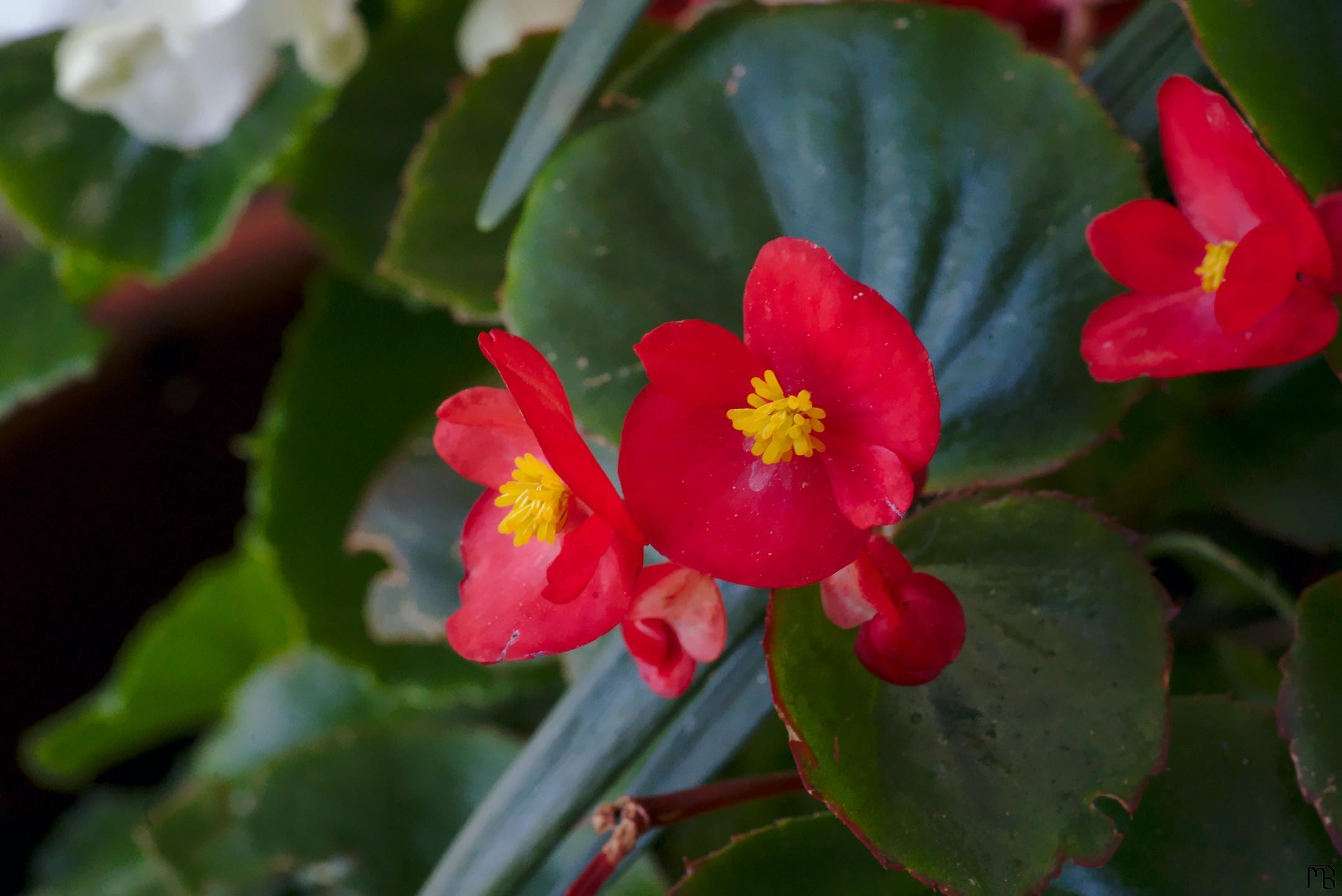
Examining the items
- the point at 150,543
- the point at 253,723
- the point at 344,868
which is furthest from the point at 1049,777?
the point at 150,543

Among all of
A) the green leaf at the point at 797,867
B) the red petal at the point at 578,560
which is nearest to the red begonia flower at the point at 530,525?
the red petal at the point at 578,560

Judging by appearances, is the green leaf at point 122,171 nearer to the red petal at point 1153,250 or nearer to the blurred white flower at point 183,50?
the blurred white flower at point 183,50

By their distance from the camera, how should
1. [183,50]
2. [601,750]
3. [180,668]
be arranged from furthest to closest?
[180,668] < [183,50] < [601,750]

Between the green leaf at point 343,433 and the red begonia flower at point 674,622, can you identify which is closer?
the red begonia flower at point 674,622

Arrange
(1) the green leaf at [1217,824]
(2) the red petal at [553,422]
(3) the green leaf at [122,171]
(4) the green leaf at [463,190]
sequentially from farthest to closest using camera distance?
(3) the green leaf at [122,171] → (4) the green leaf at [463,190] → (1) the green leaf at [1217,824] → (2) the red petal at [553,422]

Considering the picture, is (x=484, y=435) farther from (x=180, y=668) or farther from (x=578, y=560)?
(x=180, y=668)

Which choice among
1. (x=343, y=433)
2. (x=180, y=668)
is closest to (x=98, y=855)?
(x=180, y=668)

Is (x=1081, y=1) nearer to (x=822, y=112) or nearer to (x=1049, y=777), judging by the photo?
(x=822, y=112)
